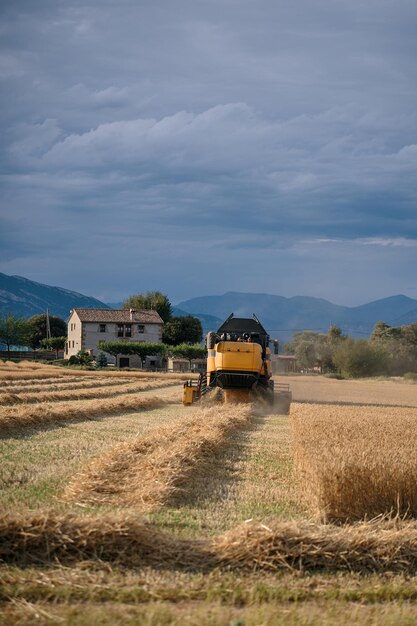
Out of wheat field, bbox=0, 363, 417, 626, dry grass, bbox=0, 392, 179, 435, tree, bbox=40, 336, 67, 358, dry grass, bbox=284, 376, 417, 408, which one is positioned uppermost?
tree, bbox=40, 336, 67, 358

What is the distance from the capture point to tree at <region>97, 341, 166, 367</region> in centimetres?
8669

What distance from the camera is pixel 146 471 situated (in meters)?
10.7

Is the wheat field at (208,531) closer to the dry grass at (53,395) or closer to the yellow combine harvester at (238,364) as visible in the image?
the dry grass at (53,395)

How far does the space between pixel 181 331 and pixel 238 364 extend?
84.5 metres

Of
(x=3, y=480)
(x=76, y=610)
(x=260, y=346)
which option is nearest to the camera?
(x=76, y=610)

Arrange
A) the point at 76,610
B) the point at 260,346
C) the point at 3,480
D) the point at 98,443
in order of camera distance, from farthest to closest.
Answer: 1. the point at 260,346
2. the point at 98,443
3. the point at 3,480
4. the point at 76,610

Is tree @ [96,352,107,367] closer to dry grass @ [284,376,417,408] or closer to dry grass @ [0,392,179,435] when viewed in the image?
dry grass @ [284,376,417,408]

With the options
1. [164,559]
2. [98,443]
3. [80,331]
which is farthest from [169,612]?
[80,331]

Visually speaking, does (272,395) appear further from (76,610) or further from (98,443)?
(76,610)

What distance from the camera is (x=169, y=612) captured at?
5941 millimetres

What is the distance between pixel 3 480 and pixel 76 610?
4863 millimetres

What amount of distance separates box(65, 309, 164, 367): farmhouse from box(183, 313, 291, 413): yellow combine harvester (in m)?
59.3

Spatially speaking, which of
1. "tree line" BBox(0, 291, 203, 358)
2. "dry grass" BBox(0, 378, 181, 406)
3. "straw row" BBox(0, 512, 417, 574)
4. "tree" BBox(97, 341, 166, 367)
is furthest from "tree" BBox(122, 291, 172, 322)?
"straw row" BBox(0, 512, 417, 574)

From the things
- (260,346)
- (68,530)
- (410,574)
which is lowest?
(410,574)
